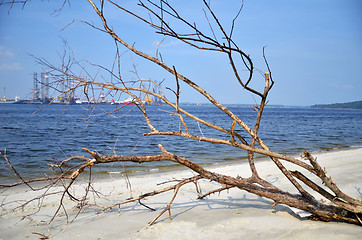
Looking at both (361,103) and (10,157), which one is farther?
(361,103)

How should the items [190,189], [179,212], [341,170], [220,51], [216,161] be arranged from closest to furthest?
[220,51]
[179,212]
[190,189]
[341,170]
[216,161]

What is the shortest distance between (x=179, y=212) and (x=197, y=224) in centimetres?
51

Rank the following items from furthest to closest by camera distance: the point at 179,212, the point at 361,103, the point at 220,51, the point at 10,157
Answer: the point at 361,103
the point at 10,157
the point at 179,212
the point at 220,51

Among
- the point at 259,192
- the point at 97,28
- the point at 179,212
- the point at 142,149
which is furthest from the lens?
the point at 142,149

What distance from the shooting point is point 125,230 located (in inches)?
126

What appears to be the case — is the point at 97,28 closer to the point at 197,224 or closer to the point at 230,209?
the point at 197,224

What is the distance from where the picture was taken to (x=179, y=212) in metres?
3.71

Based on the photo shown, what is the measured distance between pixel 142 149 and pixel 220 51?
10.9 metres

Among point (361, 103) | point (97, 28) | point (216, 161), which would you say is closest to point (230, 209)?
point (97, 28)

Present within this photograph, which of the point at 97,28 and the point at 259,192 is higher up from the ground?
→ the point at 97,28

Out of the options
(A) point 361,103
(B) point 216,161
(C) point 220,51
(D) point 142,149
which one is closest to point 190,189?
(C) point 220,51

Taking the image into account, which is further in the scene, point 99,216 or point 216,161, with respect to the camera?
point 216,161

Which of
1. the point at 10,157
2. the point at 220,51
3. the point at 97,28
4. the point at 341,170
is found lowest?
the point at 10,157

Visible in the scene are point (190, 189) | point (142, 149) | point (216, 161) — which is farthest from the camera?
point (142, 149)
